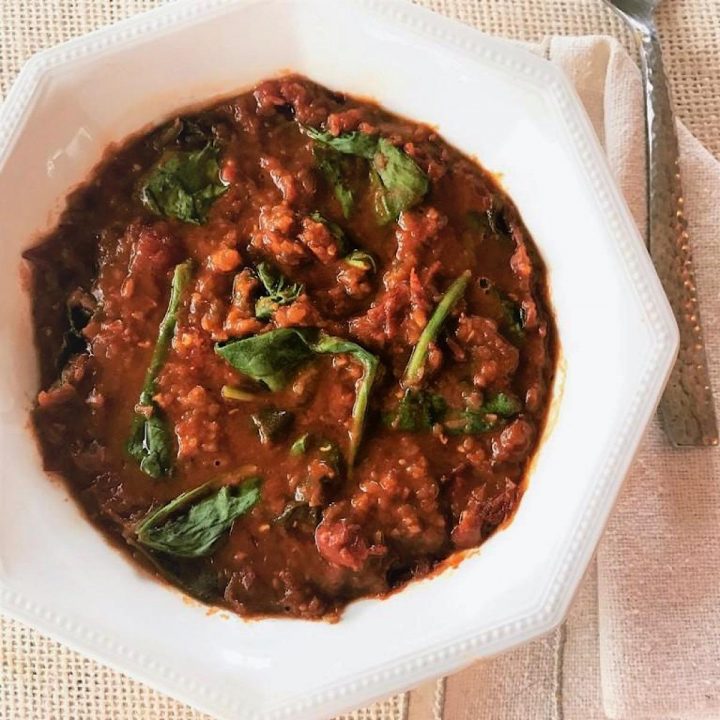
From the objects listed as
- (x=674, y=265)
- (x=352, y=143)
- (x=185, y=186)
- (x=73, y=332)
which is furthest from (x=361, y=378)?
(x=674, y=265)

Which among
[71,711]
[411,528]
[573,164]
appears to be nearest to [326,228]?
[573,164]

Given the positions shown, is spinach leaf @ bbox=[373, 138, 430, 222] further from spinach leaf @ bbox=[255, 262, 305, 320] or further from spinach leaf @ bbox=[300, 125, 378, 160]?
spinach leaf @ bbox=[255, 262, 305, 320]

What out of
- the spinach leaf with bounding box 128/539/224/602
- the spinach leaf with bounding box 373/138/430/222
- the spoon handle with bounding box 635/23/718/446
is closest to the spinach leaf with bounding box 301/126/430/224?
the spinach leaf with bounding box 373/138/430/222

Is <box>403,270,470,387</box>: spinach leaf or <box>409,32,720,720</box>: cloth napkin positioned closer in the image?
<box>403,270,470,387</box>: spinach leaf

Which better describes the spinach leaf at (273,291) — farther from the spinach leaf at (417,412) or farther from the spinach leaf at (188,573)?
the spinach leaf at (188,573)

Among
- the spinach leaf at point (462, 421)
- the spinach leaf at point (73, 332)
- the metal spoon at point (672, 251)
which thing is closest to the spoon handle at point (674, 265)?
the metal spoon at point (672, 251)

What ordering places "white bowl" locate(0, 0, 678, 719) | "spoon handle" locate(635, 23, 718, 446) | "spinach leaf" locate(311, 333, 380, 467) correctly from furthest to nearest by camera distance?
1. "spoon handle" locate(635, 23, 718, 446)
2. "spinach leaf" locate(311, 333, 380, 467)
3. "white bowl" locate(0, 0, 678, 719)
